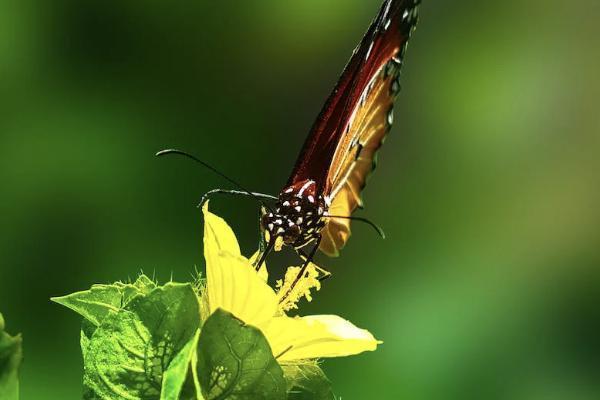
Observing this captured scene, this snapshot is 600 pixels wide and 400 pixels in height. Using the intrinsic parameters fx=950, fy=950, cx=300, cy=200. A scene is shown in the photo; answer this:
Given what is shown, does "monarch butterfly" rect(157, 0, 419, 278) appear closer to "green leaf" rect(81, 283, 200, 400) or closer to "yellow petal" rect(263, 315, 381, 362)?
"yellow petal" rect(263, 315, 381, 362)

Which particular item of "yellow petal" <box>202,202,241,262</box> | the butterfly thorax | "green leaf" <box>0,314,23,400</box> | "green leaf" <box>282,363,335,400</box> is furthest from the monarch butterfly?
"green leaf" <box>0,314,23,400</box>

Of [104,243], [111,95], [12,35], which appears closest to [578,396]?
[104,243]

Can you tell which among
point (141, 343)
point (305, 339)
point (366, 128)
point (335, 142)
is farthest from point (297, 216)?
point (141, 343)

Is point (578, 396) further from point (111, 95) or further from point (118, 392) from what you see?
point (118, 392)

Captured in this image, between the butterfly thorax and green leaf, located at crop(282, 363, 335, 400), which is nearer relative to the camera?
green leaf, located at crop(282, 363, 335, 400)

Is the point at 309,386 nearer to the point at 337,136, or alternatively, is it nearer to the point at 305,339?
the point at 305,339

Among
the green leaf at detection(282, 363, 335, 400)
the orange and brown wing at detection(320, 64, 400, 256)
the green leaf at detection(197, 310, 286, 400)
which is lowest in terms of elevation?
the green leaf at detection(282, 363, 335, 400)
